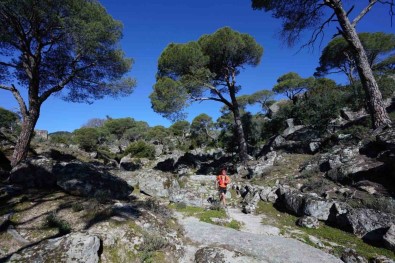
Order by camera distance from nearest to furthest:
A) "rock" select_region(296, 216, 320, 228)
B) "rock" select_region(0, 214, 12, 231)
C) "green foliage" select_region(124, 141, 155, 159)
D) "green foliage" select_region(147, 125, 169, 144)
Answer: "rock" select_region(0, 214, 12, 231)
"rock" select_region(296, 216, 320, 228)
"green foliage" select_region(124, 141, 155, 159)
"green foliage" select_region(147, 125, 169, 144)

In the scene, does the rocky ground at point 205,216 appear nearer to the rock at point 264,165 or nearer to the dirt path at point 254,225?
the dirt path at point 254,225

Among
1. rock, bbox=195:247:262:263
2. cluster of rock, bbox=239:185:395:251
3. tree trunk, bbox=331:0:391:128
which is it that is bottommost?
rock, bbox=195:247:262:263

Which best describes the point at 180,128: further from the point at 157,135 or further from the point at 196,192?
the point at 196,192

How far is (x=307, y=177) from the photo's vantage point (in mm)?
10172

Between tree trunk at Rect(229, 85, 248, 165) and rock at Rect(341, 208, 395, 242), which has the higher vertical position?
tree trunk at Rect(229, 85, 248, 165)

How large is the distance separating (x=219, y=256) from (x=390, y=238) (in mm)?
3918

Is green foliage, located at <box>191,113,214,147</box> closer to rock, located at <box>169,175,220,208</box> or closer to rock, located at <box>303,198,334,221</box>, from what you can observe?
rock, located at <box>169,175,220,208</box>

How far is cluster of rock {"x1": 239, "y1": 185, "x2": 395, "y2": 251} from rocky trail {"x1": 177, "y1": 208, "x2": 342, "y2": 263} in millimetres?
1673

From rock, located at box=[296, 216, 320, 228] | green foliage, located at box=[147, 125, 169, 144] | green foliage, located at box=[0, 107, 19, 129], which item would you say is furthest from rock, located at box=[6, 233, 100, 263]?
green foliage, located at box=[0, 107, 19, 129]

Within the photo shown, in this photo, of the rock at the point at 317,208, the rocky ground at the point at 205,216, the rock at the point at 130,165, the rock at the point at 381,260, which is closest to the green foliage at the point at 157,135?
the rock at the point at 130,165

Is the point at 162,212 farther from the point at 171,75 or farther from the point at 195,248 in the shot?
the point at 171,75

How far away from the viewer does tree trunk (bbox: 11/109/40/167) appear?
370 inches

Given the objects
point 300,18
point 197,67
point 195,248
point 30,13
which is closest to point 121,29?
point 30,13

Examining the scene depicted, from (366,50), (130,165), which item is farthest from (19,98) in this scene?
(366,50)
